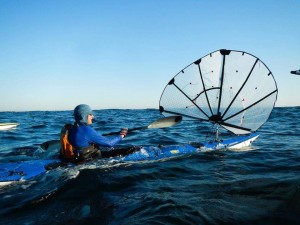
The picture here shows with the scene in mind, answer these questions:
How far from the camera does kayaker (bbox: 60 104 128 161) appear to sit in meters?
7.50

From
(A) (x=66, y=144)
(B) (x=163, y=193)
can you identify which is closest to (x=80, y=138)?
(A) (x=66, y=144)

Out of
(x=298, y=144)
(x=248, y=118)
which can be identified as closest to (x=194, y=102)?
(x=248, y=118)

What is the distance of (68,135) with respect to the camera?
756 cm

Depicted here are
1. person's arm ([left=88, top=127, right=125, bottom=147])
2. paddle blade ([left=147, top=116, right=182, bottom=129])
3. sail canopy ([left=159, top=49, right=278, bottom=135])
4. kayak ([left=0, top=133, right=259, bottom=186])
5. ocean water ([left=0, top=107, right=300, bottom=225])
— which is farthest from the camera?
paddle blade ([left=147, top=116, right=182, bottom=129])

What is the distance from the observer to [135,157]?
8719mm

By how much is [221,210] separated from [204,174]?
8.41 ft

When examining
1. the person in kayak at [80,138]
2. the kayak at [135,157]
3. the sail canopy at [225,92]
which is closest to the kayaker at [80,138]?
the person in kayak at [80,138]

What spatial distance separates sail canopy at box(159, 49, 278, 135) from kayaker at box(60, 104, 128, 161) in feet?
10.6

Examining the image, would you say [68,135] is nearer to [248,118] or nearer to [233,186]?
[233,186]

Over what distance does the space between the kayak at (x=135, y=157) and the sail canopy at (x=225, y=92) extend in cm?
94

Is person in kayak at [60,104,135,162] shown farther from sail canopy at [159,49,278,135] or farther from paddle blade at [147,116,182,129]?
sail canopy at [159,49,278,135]

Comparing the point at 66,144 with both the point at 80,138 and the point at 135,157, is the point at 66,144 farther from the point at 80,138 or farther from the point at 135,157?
the point at 135,157

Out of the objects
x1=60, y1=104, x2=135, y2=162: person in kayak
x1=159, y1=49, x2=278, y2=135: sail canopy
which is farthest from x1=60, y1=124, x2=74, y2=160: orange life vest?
x1=159, y1=49, x2=278, y2=135: sail canopy

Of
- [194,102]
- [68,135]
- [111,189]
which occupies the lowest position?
[111,189]
